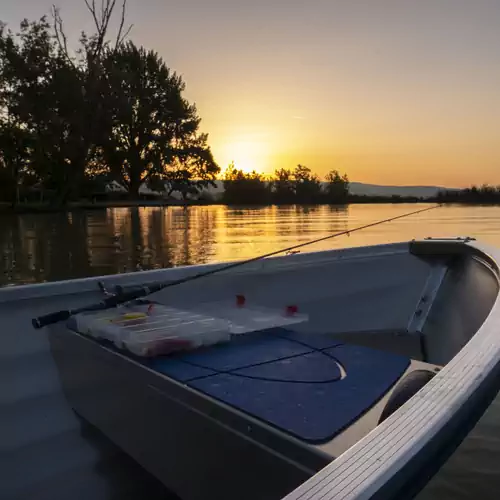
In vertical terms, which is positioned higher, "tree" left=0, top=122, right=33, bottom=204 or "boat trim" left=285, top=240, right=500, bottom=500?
"tree" left=0, top=122, right=33, bottom=204

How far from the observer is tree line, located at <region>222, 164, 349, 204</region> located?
2302 inches

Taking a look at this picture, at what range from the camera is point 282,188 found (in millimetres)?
62625

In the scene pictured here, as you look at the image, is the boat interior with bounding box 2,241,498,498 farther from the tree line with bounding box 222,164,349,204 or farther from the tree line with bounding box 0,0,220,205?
the tree line with bounding box 222,164,349,204

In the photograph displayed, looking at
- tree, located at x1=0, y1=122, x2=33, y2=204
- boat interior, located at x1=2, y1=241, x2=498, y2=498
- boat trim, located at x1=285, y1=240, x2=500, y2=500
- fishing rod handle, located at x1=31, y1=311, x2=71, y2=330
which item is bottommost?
boat interior, located at x1=2, y1=241, x2=498, y2=498

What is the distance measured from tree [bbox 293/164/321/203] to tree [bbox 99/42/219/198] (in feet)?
62.6

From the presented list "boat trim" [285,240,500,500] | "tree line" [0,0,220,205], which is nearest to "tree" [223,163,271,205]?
"tree line" [0,0,220,205]

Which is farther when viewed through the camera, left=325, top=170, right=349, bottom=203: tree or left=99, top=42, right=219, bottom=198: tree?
left=325, top=170, right=349, bottom=203: tree

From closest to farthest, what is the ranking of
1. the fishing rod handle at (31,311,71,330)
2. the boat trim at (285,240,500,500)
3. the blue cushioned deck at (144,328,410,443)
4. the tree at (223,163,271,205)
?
1. the boat trim at (285,240,500,500)
2. the blue cushioned deck at (144,328,410,443)
3. the fishing rod handle at (31,311,71,330)
4. the tree at (223,163,271,205)

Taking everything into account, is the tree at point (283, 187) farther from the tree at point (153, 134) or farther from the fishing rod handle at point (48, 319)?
the fishing rod handle at point (48, 319)

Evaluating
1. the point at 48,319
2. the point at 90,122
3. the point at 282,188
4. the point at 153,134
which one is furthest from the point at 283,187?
the point at 48,319

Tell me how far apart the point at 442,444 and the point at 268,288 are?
240 centimetres

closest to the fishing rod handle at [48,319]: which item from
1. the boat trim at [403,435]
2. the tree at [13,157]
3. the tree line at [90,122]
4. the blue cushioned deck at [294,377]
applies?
the blue cushioned deck at [294,377]

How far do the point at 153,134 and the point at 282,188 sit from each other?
23167 millimetres

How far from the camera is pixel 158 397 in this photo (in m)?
1.70
